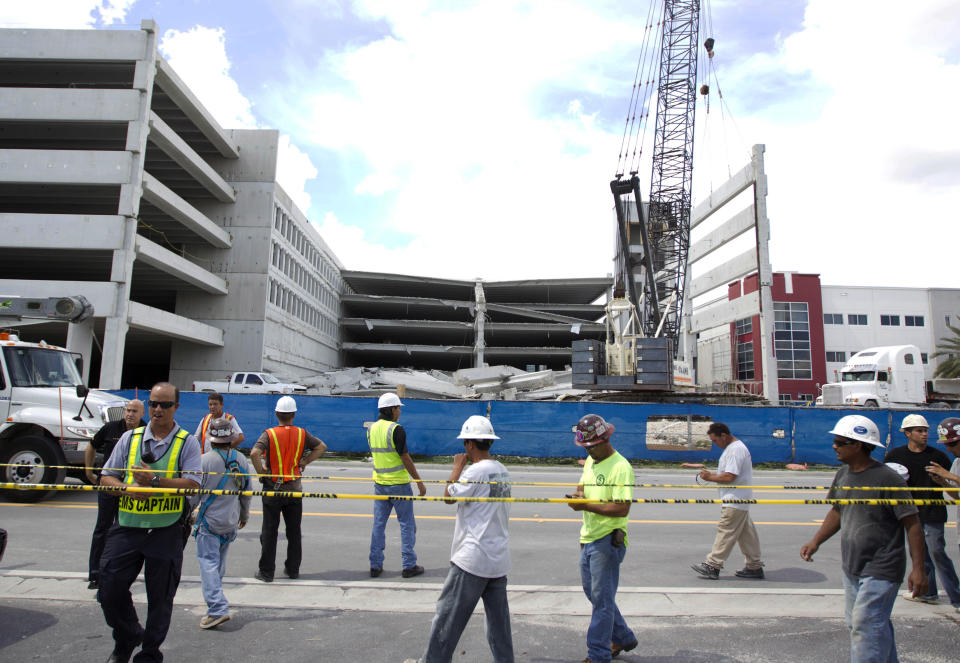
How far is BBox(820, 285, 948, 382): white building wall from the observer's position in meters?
51.6

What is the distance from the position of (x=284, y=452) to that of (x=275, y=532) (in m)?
0.80

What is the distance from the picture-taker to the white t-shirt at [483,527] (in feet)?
11.7

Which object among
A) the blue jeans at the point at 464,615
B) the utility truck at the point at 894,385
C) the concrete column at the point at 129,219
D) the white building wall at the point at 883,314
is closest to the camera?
the blue jeans at the point at 464,615

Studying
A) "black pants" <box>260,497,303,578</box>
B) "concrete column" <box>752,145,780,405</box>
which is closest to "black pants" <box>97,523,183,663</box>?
"black pants" <box>260,497,303,578</box>

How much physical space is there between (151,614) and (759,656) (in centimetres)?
429

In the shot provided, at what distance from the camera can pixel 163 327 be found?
30438mm

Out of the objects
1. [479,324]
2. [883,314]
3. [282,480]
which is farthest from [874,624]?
[883,314]

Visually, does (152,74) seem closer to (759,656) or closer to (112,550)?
(112,550)

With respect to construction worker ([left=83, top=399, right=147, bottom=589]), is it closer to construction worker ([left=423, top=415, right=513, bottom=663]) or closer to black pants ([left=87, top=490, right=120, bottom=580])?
black pants ([left=87, top=490, right=120, bottom=580])

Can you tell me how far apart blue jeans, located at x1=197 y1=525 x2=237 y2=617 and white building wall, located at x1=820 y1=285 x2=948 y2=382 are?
56246 millimetres

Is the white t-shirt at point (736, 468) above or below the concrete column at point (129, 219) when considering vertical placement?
below

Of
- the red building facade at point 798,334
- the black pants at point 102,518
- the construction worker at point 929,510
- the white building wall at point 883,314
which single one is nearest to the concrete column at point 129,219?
the black pants at point 102,518

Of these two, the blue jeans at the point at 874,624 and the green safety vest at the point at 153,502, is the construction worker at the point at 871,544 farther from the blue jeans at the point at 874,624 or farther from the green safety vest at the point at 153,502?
the green safety vest at the point at 153,502

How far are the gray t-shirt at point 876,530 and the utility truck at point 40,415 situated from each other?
10.2m
